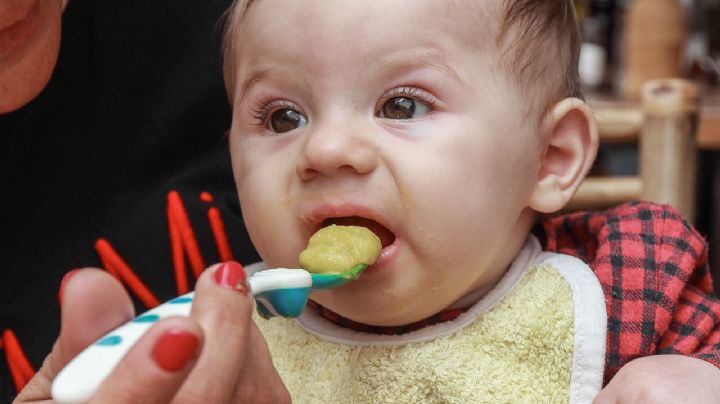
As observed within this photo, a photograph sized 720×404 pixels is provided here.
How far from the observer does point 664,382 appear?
78 cm

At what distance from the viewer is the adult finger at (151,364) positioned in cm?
55

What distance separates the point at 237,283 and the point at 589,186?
36.9 inches

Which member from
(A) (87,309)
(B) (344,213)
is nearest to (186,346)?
(A) (87,309)

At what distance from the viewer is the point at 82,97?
1.16m

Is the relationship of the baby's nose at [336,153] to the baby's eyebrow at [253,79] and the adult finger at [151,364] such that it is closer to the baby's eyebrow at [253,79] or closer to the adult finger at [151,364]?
the baby's eyebrow at [253,79]

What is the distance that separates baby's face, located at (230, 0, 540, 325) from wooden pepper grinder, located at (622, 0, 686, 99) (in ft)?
5.88

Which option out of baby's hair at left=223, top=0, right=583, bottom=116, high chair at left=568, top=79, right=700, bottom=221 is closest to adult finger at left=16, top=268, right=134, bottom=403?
baby's hair at left=223, top=0, right=583, bottom=116

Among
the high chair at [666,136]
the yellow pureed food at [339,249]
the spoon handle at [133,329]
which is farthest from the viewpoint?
the high chair at [666,136]

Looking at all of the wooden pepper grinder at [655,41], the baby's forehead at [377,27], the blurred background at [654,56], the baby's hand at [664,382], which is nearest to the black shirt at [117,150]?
the baby's forehead at [377,27]

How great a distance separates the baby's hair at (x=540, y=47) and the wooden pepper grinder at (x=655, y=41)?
5.40ft

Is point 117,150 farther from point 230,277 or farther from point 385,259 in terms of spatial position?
point 230,277

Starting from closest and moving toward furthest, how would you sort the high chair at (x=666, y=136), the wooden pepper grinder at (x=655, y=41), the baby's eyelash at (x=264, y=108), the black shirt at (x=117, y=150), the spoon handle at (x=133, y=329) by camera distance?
1. the spoon handle at (x=133, y=329)
2. the baby's eyelash at (x=264, y=108)
3. the black shirt at (x=117, y=150)
4. the high chair at (x=666, y=136)
5. the wooden pepper grinder at (x=655, y=41)

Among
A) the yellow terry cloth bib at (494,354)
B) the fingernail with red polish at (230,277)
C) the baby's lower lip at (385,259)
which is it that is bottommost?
the yellow terry cloth bib at (494,354)

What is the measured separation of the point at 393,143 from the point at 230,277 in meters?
0.24
